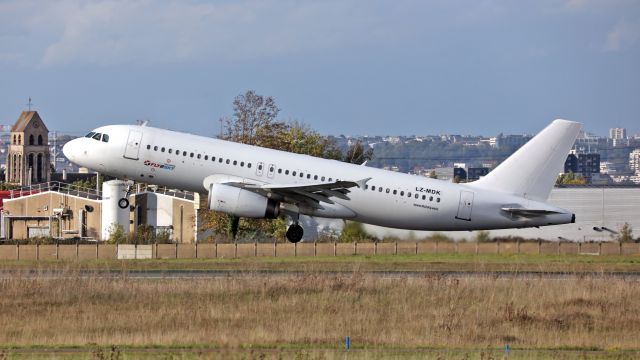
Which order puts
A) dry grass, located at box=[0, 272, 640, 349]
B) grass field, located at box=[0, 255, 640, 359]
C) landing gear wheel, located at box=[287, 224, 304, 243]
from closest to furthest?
1. grass field, located at box=[0, 255, 640, 359]
2. dry grass, located at box=[0, 272, 640, 349]
3. landing gear wheel, located at box=[287, 224, 304, 243]

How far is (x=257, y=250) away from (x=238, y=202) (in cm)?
971

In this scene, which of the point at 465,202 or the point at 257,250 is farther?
the point at 257,250

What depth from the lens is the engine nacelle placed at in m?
51.0

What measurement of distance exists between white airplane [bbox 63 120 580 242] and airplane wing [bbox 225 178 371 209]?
0.04 m

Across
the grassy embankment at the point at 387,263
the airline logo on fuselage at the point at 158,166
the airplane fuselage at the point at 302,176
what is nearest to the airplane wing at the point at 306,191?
the airplane fuselage at the point at 302,176

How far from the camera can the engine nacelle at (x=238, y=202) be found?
167ft

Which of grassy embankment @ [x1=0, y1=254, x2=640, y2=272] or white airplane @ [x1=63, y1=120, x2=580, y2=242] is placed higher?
white airplane @ [x1=63, y1=120, x2=580, y2=242]

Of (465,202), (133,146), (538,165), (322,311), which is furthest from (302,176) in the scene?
(322,311)

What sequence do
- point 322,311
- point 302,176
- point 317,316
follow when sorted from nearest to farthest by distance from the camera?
1. point 317,316
2. point 322,311
3. point 302,176

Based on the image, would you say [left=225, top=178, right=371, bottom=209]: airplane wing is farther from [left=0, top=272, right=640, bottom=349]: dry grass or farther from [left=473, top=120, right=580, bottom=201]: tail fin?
[left=0, top=272, right=640, bottom=349]: dry grass

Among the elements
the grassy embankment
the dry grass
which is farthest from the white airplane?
the dry grass

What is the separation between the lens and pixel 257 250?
60.7 meters

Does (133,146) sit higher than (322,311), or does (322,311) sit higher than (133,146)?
(133,146)

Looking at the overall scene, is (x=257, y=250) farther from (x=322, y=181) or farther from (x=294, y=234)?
(x=322, y=181)
